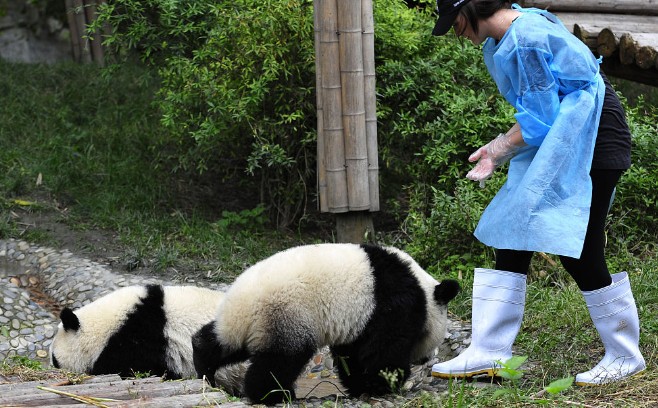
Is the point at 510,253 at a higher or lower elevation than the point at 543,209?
lower

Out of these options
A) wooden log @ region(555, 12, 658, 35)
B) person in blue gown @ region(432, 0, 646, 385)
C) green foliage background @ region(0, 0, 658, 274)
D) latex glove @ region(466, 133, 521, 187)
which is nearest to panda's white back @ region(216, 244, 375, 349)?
person in blue gown @ region(432, 0, 646, 385)

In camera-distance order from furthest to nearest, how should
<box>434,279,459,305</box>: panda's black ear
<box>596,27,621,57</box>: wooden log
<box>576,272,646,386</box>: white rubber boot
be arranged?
<box>596,27,621,57</box>: wooden log < <box>434,279,459,305</box>: panda's black ear < <box>576,272,646,386</box>: white rubber boot

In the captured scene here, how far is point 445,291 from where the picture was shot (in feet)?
13.6

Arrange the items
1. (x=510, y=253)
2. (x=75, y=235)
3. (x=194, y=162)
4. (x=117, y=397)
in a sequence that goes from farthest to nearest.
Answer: (x=194, y=162), (x=75, y=235), (x=510, y=253), (x=117, y=397)

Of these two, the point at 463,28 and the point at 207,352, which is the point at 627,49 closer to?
the point at 463,28

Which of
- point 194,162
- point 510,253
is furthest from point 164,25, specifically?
point 510,253

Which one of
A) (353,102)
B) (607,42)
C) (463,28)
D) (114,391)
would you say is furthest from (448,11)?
(607,42)

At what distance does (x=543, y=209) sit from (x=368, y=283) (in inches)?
34.6

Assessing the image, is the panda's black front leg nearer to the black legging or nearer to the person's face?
the black legging

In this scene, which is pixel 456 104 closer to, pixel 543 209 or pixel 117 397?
pixel 543 209

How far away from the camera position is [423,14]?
7.40m

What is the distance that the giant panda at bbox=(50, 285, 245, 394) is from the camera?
4707 millimetres

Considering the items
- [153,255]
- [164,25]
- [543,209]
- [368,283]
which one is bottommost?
[153,255]

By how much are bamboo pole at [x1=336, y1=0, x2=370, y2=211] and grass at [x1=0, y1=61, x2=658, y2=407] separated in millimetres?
835
